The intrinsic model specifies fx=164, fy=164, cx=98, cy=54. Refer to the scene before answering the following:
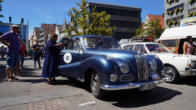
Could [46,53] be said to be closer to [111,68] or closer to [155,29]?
[111,68]

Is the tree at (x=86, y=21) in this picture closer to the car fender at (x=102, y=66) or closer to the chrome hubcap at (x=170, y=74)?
the chrome hubcap at (x=170, y=74)

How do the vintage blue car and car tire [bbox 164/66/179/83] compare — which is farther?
car tire [bbox 164/66/179/83]

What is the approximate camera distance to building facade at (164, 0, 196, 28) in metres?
30.3

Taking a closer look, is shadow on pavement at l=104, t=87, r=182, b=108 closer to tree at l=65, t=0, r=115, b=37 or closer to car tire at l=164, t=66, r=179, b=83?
car tire at l=164, t=66, r=179, b=83

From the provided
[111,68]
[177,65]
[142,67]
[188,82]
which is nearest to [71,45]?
[111,68]

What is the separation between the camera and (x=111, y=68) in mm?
3680

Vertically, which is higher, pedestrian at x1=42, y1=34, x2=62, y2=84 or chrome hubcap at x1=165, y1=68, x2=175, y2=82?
pedestrian at x1=42, y1=34, x2=62, y2=84

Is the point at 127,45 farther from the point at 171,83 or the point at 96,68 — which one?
the point at 96,68

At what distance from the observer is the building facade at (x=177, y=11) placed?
99.5 ft

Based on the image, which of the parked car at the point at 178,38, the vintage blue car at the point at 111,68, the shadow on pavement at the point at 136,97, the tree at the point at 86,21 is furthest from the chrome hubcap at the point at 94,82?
the tree at the point at 86,21

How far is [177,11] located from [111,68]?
3541cm

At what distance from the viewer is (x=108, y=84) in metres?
3.64

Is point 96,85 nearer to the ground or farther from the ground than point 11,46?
nearer to the ground

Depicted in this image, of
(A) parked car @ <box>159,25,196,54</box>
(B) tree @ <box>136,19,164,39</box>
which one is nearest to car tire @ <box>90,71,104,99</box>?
(A) parked car @ <box>159,25,196,54</box>
